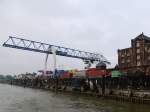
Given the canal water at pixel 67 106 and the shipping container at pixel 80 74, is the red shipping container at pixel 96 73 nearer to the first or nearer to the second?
the shipping container at pixel 80 74

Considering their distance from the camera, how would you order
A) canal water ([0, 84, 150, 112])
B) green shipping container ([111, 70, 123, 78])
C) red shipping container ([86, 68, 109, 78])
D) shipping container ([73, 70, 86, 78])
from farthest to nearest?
shipping container ([73, 70, 86, 78])
red shipping container ([86, 68, 109, 78])
green shipping container ([111, 70, 123, 78])
canal water ([0, 84, 150, 112])

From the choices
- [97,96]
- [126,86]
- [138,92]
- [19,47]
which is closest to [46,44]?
[19,47]

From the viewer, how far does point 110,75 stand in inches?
2992

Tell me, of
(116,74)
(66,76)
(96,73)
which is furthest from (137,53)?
(66,76)

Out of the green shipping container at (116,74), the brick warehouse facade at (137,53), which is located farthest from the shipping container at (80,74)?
the green shipping container at (116,74)

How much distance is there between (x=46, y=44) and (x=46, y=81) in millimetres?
41252

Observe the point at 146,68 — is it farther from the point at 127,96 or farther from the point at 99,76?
the point at 99,76

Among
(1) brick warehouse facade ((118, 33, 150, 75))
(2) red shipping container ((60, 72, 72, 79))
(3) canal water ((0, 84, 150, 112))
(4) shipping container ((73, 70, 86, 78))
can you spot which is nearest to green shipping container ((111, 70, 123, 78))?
(1) brick warehouse facade ((118, 33, 150, 75))

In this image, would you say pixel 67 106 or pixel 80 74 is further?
pixel 80 74

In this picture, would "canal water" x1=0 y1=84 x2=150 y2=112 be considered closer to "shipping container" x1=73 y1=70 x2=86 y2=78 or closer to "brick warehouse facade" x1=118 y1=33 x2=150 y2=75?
"brick warehouse facade" x1=118 y1=33 x2=150 y2=75

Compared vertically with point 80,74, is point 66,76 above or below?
below

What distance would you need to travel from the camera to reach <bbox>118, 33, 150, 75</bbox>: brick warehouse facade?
88688 mm

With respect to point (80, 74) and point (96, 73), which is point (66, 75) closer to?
point (80, 74)

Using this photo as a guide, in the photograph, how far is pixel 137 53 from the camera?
92.6 m
